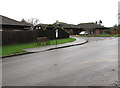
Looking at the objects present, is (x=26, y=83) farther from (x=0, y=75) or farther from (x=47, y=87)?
(x=0, y=75)

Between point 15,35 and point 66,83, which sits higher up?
point 15,35

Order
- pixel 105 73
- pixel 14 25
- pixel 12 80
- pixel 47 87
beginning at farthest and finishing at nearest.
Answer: pixel 14 25 → pixel 105 73 → pixel 12 80 → pixel 47 87

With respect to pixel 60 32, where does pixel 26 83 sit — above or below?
below

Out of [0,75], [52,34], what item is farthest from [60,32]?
[0,75]

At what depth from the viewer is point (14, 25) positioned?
2164cm

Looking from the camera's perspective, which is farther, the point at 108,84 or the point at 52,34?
the point at 52,34

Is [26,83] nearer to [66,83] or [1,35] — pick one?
[66,83]

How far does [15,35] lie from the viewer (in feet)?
61.3

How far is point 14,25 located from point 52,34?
7.42 meters

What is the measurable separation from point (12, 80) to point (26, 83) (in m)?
0.71

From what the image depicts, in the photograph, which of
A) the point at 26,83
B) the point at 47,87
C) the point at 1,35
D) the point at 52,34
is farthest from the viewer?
the point at 52,34

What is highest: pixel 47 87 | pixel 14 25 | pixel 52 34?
pixel 14 25

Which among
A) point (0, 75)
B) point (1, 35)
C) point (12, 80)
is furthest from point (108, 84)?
point (1, 35)

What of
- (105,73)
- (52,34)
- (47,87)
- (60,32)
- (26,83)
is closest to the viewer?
(47,87)
